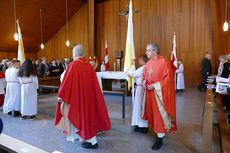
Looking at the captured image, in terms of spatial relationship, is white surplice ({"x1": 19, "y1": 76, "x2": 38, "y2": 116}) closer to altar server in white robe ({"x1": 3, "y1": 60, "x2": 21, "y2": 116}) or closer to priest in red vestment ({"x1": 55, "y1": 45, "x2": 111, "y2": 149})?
altar server in white robe ({"x1": 3, "y1": 60, "x2": 21, "y2": 116})

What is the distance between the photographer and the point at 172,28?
30.9 ft

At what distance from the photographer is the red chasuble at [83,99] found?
277 cm

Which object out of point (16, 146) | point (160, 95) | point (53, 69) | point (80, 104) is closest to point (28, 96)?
point (80, 104)

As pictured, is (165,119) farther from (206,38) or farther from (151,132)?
(206,38)

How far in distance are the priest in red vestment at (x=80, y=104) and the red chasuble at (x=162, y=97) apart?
0.90m

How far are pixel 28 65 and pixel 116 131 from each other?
2.90 metres

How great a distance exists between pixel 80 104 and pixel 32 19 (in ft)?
34.7

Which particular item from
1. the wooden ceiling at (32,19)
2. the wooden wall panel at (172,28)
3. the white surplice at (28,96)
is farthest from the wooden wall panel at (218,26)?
the wooden ceiling at (32,19)

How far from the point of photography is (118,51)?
10680 mm

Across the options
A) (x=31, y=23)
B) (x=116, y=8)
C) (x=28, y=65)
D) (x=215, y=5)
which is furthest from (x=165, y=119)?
(x=31, y=23)

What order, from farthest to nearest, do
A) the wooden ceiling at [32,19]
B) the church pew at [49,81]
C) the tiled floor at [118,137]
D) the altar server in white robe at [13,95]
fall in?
1. the wooden ceiling at [32,19]
2. the church pew at [49,81]
3. the altar server in white robe at [13,95]
4. the tiled floor at [118,137]

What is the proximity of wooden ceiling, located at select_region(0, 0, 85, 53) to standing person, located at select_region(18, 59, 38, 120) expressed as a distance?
7.06 meters

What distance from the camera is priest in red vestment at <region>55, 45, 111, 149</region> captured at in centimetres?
277

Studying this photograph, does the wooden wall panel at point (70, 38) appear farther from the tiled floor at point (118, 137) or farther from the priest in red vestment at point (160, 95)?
the priest in red vestment at point (160, 95)
